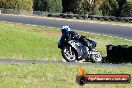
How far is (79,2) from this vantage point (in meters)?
97.3

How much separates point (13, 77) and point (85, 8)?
81.4 m

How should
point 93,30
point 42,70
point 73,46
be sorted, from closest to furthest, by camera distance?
1. point 42,70
2. point 73,46
3. point 93,30

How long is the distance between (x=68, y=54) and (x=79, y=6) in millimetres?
78751

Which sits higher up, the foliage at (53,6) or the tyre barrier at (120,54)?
the tyre barrier at (120,54)

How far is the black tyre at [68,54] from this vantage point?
17969mm

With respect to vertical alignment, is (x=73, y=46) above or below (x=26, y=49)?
above

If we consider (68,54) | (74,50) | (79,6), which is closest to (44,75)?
(74,50)

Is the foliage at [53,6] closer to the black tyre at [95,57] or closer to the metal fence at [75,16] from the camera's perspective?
the metal fence at [75,16]

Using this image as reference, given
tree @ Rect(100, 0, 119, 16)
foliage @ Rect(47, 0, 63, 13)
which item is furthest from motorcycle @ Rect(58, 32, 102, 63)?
tree @ Rect(100, 0, 119, 16)

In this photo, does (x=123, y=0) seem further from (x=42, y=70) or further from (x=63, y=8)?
(x=42, y=70)

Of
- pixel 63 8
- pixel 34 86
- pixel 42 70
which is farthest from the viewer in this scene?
pixel 63 8

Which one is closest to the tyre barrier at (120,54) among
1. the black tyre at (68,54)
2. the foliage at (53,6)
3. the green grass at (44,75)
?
the black tyre at (68,54)

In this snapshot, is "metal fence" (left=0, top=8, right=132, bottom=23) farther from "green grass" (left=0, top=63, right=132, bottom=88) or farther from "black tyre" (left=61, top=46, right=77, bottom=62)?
"green grass" (left=0, top=63, right=132, bottom=88)

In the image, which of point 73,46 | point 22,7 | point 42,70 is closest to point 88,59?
point 73,46
